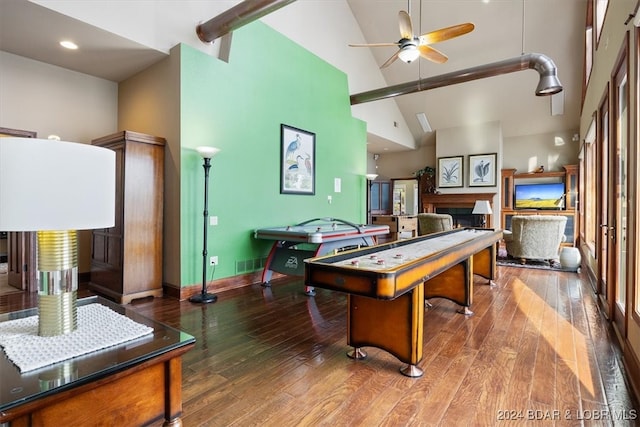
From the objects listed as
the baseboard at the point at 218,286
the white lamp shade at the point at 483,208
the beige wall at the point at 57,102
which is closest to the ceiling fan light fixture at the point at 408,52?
the baseboard at the point at 218,286

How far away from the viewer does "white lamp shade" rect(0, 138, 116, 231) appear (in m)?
0.89

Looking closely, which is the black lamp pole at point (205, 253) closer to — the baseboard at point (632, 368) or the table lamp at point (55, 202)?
the table lamp at point (55, 202)

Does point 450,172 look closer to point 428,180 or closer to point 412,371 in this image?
point 428,180

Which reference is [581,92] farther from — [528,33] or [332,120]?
[332,120]

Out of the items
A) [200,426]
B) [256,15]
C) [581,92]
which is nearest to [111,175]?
[200,426]

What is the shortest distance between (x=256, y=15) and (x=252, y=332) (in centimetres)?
347

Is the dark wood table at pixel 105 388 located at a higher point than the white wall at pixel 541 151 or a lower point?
lower

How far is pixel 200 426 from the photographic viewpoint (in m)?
1.68

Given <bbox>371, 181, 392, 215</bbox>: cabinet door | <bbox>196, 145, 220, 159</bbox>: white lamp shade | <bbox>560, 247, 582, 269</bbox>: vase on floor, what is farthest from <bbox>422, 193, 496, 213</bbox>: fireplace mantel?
<bbox>196, 145, 220, 159</bbox>: white lamp shade

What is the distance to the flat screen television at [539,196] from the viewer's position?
8.70 metres

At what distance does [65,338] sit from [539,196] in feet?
34.2

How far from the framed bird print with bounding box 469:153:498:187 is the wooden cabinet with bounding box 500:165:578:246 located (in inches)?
17.0

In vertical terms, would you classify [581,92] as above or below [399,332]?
above

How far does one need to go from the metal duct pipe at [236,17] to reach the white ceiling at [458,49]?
0.99ft
